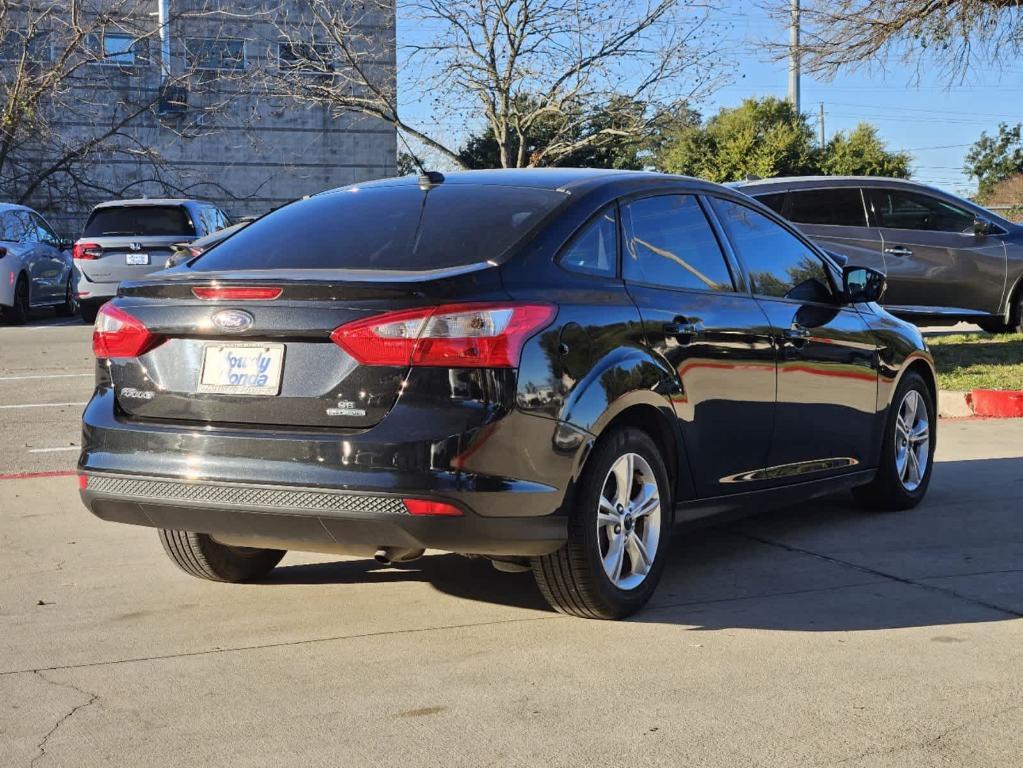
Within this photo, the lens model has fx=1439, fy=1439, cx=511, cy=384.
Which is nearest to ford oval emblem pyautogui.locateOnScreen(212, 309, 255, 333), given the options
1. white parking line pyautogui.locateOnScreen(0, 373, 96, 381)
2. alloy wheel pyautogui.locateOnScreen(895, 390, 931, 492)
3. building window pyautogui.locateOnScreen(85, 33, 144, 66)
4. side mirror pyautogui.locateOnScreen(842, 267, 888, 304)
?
side mirror pyautogui.locateOnScreen(842, 267, 888, 304)

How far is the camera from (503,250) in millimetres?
4871

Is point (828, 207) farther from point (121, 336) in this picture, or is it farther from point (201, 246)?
point (121, 336)

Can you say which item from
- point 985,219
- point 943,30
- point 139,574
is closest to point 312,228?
point 139,574

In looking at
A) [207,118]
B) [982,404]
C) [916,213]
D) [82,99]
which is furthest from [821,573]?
[207,118]

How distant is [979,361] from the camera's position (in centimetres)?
1352

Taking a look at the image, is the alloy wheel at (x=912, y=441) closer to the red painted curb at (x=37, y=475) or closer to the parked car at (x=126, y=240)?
the red painted curb at (x=37, y=475)

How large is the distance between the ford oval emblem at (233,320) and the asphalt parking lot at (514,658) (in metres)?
1.06

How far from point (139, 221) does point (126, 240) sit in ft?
2.00

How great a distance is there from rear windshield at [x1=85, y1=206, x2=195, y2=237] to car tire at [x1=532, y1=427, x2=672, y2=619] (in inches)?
638

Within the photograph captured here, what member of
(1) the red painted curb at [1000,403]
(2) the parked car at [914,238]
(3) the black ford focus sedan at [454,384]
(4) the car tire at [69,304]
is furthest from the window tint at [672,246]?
(4) the car tire at [69,304]

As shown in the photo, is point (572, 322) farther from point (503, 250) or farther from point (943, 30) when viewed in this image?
point (943, 30)

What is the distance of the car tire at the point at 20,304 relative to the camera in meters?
20.0

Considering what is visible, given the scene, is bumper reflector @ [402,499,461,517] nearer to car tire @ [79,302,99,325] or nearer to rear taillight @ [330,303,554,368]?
rear taillight @ [330,303,554,368]

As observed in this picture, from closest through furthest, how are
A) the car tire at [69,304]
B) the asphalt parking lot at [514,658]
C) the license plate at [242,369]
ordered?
1. the asphalt parking lot at [514,658]
2. the license plate at [242,369]
3. the car tire at [69,304]
